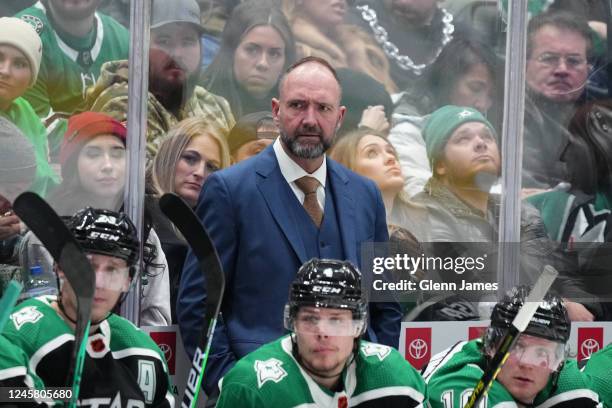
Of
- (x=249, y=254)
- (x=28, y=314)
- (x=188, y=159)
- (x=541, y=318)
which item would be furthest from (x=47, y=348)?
(x=541, y=318)

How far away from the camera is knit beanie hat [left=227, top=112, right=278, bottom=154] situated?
346 centimetres

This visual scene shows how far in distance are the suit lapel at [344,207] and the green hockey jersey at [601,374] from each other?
2.20 ft

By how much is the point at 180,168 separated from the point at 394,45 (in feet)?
2.54

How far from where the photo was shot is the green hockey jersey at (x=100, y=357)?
98.0 inches

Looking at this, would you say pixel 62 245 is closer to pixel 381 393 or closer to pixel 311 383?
pixel 311 383

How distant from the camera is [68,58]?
3215mm

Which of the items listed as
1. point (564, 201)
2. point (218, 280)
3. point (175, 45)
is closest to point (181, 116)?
point (175, 45)

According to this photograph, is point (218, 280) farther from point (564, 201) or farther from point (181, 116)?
point (564, 201)

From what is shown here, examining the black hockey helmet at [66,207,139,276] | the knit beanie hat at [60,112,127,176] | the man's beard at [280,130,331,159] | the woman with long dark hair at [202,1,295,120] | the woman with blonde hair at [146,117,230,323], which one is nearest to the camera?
the black hockey helmet at [66,207,139,276]

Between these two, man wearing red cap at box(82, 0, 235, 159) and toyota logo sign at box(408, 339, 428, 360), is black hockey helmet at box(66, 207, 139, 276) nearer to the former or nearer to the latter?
man wearing red cap at box(82, 0, 235, 159)

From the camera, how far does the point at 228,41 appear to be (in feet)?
11.3

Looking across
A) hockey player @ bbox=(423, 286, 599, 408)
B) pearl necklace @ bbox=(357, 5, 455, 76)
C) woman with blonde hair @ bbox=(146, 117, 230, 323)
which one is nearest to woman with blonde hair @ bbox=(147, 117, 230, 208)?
woman with blonde hair @ bbox=(146, 117, 230, 323)

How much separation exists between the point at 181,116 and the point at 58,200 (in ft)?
1.42

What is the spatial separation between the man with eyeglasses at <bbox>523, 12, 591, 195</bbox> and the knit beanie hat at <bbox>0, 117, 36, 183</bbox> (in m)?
1.51
